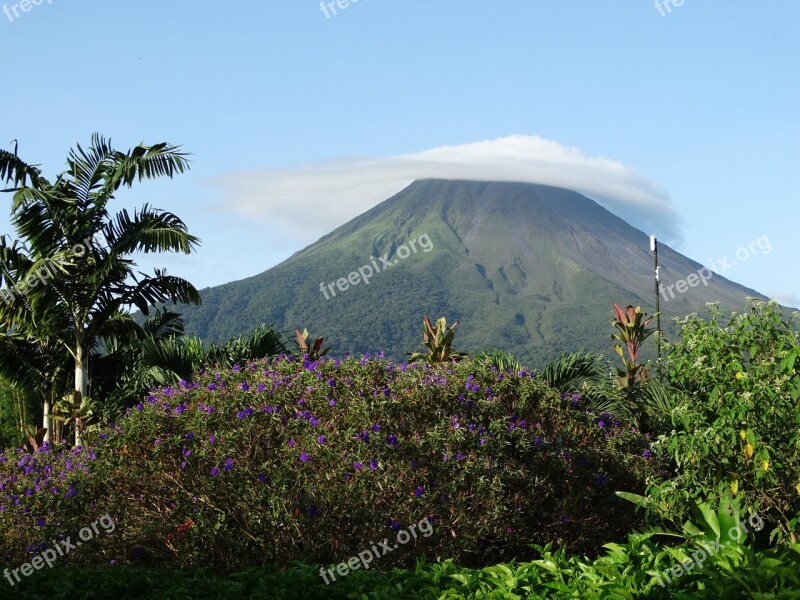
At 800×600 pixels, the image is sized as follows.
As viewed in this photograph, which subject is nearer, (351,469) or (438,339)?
(351,469)

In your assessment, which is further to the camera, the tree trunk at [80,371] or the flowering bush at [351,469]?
the tree trunk at [80,371]

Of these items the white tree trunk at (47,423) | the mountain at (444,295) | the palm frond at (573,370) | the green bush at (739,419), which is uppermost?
the mountain at (444,295)

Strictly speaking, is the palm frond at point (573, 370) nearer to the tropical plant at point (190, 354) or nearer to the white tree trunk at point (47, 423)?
the tropical plant at point (190, 354)

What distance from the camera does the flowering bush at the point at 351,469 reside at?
24.0ft

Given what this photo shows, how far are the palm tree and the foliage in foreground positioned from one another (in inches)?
408

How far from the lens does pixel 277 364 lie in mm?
8609

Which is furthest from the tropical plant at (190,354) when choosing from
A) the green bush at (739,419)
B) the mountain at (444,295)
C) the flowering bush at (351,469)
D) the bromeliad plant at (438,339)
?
the mountain at (444,295)

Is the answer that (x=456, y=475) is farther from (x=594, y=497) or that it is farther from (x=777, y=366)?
(x=777, y=366)

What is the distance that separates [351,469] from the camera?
7352 millimetres

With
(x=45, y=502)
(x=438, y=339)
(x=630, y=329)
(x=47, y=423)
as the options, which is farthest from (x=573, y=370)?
(x=47, y=423)

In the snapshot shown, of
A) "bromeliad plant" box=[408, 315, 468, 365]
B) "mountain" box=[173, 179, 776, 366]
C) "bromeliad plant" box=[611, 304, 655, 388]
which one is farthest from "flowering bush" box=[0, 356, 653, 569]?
"mountain" box=[173, 179, 776, 366]

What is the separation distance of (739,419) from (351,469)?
9.55ft

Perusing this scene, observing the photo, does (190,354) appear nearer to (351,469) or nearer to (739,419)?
(351,469)

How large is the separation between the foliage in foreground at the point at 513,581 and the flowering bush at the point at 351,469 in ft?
5.43
